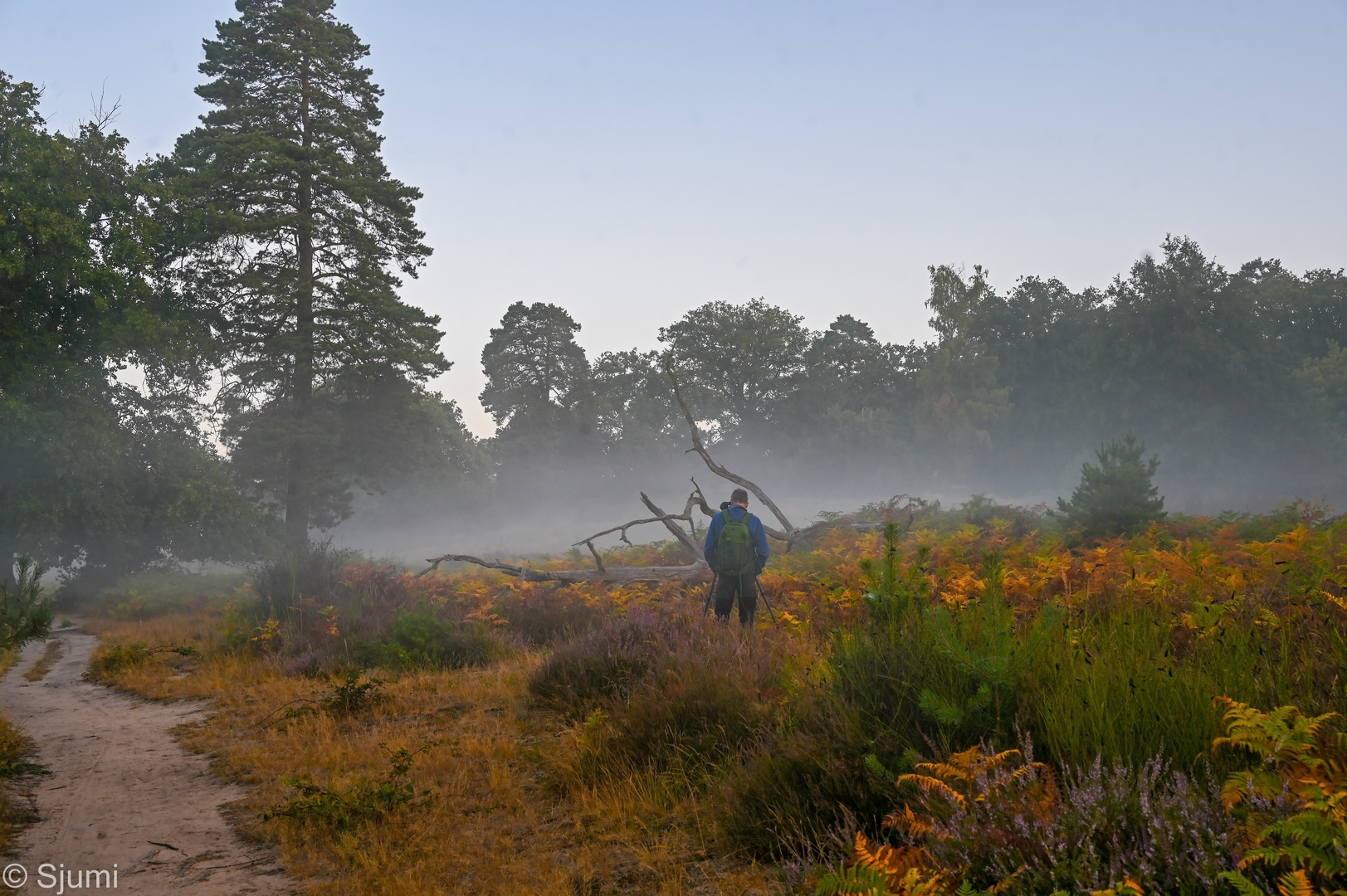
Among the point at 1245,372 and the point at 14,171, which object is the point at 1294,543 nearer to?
the point at 14,171

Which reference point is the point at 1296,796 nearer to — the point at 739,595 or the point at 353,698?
the point at 739,595

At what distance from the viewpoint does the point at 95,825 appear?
5.22 m

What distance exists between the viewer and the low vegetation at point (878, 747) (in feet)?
8.68

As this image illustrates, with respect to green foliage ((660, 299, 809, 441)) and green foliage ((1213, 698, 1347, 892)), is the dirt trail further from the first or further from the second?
green foliage ((660, 299, 809, 441))

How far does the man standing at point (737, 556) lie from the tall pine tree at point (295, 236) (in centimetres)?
1789

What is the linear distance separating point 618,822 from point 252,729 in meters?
5.02

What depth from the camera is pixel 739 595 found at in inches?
376

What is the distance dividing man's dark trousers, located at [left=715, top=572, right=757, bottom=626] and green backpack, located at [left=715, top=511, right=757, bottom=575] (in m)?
0.12

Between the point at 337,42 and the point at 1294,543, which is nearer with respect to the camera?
the point at 1294,543

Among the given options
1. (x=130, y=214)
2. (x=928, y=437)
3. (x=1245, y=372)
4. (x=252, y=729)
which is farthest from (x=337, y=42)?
(x=928, y=437)

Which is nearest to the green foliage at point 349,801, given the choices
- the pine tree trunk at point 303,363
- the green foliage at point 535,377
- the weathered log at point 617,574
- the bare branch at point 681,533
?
the weathered log at point 617,574

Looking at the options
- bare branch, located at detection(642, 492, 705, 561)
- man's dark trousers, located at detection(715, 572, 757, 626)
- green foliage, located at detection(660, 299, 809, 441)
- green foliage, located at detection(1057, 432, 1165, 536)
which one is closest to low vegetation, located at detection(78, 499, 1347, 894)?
man's dark trousers, located at detection(715, 572, 757, 626)

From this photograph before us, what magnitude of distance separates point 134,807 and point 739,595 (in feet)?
20.0

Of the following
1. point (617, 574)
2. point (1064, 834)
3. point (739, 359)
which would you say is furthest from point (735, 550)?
point (739, 359)
